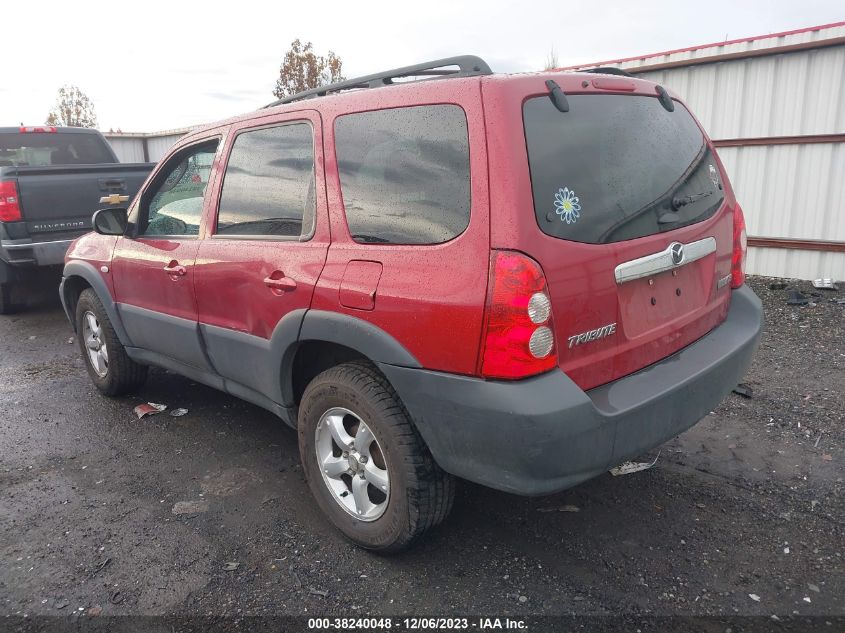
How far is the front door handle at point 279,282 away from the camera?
9.58ft

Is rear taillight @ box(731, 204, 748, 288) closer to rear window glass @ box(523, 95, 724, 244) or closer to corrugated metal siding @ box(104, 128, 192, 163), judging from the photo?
rear window glass @ box(523, 95, 724, 244)

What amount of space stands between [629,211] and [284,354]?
1620 mm

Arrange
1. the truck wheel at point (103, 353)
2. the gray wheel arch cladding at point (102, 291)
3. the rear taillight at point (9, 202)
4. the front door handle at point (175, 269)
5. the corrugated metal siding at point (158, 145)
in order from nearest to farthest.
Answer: the front door handle at point (175, 269), the gray wheel arch cladding at point (102, 291), the truck wheel at point (103, 353), the rear taillight at point (9, 202), the corrugated metal siding at point (158, 145)

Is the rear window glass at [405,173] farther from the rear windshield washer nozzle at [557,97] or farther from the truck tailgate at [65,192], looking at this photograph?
the truck tailgate at [65,192]

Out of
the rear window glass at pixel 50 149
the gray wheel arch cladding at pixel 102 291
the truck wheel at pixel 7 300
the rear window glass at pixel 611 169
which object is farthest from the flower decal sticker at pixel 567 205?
the rear window glass at pixel 50 149

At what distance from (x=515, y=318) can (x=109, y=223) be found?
3104 mm

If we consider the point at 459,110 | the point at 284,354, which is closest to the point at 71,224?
the point at 284,354

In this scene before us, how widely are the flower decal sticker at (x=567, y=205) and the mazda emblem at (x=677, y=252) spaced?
54 cm

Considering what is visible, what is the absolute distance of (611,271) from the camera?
2406 millimetres

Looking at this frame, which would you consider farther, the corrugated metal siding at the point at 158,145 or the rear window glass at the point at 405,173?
the corrugated metal siding at the point at 158,145

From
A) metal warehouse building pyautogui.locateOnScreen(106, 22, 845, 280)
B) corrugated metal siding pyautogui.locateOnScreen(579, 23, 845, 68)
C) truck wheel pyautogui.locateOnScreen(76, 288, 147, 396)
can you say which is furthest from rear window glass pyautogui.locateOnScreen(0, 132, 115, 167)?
corrugated metal siding pyautogui.locateOnScreen(579, 23, 845, 68)

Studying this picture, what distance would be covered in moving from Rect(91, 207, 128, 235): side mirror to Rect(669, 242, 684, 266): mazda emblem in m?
3.32

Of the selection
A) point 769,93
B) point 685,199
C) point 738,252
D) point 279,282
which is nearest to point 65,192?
point 279,282

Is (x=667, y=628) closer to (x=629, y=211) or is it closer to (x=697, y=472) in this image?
(x=697, y=472)
